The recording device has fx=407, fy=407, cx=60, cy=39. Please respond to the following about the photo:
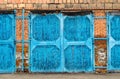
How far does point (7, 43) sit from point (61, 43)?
2064 mm

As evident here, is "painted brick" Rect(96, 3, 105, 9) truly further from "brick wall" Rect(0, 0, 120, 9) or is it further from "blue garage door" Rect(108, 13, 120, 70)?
"blue garage door" Rect(108, 13, 120, 70)

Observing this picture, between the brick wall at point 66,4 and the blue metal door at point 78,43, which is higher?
the brick wall at point 66,4

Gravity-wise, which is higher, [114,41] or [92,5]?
[92,5]

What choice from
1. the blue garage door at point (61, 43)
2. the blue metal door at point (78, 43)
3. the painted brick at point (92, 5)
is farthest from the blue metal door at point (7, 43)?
the painted brick at point (92, 5)

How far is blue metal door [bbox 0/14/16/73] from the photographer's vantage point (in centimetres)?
1550

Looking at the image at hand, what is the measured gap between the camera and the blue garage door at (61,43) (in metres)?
15.5

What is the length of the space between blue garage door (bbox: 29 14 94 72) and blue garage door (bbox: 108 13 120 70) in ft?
2.38

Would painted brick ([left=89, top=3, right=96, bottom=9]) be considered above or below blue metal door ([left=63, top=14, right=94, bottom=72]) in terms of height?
above

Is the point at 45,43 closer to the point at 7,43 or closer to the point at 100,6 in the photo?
the point at 7,43

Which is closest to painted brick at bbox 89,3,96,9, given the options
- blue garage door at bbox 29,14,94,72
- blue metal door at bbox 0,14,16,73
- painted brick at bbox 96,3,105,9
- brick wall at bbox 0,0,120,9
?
brick wall at bbox 0,0,120,9

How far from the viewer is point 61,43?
15.5 m

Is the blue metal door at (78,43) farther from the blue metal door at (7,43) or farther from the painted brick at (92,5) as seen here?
the blue metal door at (7,43)

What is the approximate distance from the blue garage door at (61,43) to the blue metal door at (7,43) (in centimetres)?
71

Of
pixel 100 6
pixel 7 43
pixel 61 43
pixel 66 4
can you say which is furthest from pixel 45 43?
pixel 100 6
